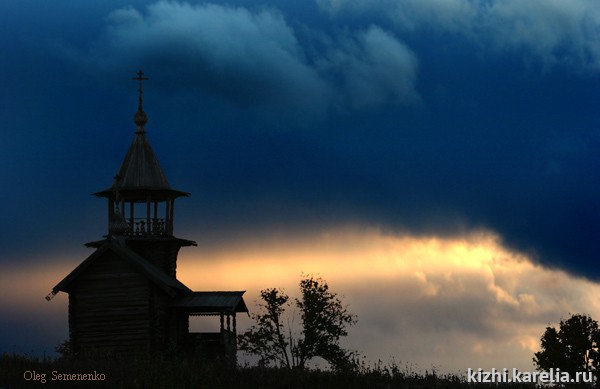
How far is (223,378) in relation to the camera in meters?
26.5

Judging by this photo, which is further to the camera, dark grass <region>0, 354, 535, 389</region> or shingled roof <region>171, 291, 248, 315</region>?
shingled roof <region>171, 291, 248, 315</region>

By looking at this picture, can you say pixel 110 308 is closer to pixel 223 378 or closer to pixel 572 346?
pixel 223 378

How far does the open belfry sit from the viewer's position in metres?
40.9

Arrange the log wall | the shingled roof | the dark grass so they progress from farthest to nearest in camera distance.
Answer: the shingled roof, the log wall, the dark grass

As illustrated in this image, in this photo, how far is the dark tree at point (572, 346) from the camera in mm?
56406

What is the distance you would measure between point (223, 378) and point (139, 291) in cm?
1559

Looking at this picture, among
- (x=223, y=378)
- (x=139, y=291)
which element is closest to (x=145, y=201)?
(x=139, y=291)

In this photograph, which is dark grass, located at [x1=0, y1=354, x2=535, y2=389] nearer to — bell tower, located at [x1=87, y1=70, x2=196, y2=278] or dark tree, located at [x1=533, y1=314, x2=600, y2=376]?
bell tower, located at [x1=87, y1=70, x2=196, y2=278]

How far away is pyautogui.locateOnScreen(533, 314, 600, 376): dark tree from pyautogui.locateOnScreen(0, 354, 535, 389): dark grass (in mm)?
32240

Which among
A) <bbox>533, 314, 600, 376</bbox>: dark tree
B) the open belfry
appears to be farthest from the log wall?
<bbox>533, 314, 600, 376</bbox>: dark tree

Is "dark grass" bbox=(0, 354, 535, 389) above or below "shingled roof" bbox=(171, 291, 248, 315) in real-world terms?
below

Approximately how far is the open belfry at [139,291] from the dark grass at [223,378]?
10.2 metres

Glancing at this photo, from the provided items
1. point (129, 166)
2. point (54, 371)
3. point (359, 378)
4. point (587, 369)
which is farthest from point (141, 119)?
point (587, 369)

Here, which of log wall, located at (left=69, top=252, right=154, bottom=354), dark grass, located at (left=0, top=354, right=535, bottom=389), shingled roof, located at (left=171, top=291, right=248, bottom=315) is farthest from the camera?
shingled roof, located at (left=171, top=291, right=248, bottom=315)
